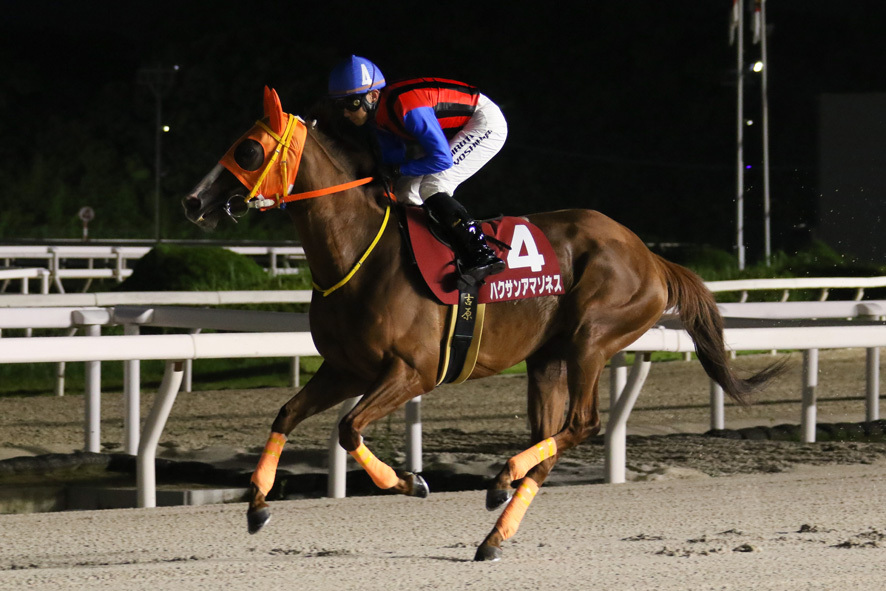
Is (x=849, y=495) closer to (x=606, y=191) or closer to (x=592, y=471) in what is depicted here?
(x=592, y=471)

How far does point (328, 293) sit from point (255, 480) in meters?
0.59

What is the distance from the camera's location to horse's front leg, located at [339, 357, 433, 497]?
140 inches

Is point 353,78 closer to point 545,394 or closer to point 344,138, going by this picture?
point 344,138

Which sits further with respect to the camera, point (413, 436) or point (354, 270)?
point (413, 436)

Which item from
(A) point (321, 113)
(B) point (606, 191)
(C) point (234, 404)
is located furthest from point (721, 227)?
(A) point (321, 113)

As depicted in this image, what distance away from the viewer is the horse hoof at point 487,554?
349 centimetres

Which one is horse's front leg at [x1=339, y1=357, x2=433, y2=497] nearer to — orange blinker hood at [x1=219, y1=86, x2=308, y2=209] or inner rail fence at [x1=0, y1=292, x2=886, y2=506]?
orange blinker hood at [x1=219, y1=86, x2=308, y2=209]

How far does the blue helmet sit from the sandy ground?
1366 millimetres

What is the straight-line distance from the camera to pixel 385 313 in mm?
3656

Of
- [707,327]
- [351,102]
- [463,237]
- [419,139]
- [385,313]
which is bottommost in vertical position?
[707,327]

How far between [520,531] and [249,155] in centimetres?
146

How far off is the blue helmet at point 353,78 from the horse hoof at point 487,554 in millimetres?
1404

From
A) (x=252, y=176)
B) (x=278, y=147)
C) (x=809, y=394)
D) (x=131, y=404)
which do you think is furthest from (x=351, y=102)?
(x=809, y=394)

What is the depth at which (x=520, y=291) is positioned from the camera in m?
4.01
